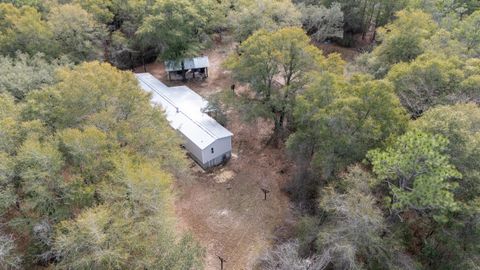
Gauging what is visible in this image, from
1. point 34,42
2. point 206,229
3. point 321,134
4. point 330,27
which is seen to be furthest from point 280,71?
point 34,42

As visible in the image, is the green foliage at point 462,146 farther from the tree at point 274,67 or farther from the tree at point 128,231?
the tree at point 128,231

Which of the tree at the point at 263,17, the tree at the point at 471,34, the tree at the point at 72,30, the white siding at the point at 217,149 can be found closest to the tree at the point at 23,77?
the tree at the point at 72,30

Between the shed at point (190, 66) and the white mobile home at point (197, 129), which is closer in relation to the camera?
the white mobile home at point (197, 129)

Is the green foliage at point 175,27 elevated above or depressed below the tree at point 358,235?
above

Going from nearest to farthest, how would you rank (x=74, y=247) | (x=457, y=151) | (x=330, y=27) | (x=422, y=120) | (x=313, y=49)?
(x=74, y=247), (x=457, y=151), (x=422, y=120), (x=313, y=49), (x=330, y=27)

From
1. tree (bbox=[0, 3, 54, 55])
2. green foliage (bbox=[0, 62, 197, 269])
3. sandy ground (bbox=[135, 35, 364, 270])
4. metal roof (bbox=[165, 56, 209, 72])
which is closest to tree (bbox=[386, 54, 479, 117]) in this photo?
sandy ground (bbox=[135, 35, 364, 270])

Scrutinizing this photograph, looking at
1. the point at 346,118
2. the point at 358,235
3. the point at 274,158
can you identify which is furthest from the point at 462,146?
the point at 274,158

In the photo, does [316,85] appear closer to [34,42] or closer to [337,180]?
[337,180]
